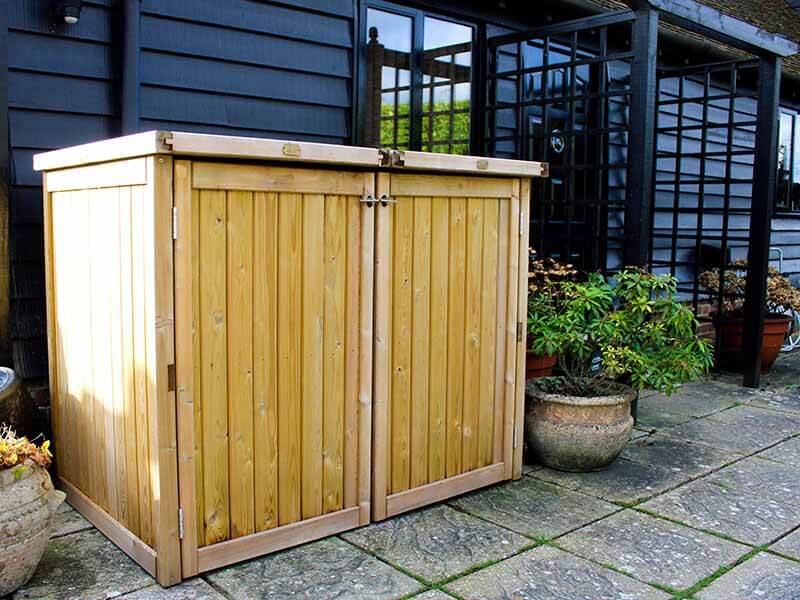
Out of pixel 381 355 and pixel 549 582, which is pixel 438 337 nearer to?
pixel 381 355

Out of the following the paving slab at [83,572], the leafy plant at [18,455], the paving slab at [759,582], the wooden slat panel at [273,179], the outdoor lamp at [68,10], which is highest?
the outdoor lamp at [68,10]

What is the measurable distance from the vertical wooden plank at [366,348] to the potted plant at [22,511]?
3.90 ft

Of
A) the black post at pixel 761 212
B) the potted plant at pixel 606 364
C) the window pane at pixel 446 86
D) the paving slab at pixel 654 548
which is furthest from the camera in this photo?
the black post at pixel 761 212

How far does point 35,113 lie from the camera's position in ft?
12.8

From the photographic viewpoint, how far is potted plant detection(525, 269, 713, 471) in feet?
13.8

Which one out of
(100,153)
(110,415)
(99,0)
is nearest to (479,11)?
(99,0)

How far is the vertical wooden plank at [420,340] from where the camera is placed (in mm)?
3619

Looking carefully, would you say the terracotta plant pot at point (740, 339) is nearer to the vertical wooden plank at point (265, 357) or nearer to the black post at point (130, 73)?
the vertical wooden plank at point (265, 357)

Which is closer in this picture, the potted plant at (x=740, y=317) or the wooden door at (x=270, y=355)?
the wooden door at (x=270, y=355)

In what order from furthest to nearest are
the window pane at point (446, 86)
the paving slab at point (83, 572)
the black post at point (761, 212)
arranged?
the black post at point (761, 212), the window pane at point (446, 86), the paving slab at point (83, 572)

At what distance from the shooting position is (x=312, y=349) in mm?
3303

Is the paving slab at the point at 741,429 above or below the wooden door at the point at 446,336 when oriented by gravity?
below

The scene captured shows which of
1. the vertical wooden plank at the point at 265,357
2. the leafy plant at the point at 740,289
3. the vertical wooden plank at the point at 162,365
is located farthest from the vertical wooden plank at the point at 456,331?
the leafy plant at the point at 740,289

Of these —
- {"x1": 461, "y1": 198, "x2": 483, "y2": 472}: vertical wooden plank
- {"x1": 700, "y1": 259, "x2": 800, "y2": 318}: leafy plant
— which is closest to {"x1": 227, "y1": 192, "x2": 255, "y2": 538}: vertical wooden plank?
{"x1": 461, "y1": 198, "x2": 483, "y2": 472}: vertical wooden plank
